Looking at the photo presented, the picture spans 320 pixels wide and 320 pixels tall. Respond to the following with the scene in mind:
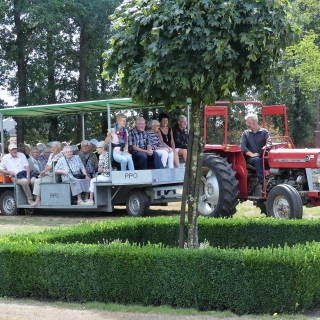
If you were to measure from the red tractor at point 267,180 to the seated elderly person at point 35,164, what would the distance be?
511cm

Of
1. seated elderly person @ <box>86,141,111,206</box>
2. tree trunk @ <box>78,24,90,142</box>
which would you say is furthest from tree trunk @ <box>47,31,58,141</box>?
seated elderly person @ <box>86,141,111,206</box>

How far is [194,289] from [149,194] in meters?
8.34

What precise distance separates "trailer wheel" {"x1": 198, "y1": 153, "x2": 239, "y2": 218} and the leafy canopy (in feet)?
18.0

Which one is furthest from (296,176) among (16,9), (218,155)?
(16,9)

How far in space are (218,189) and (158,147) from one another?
7.67 feet

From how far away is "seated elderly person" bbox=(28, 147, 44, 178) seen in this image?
55.9 ft

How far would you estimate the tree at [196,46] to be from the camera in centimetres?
701

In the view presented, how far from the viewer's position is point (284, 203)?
485 inches

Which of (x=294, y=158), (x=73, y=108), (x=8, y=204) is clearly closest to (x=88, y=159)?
(x=73, y=108)

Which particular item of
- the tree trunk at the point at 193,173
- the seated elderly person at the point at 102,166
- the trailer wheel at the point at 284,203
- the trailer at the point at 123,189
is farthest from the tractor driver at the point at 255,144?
the tree trunk at the point at 193,173

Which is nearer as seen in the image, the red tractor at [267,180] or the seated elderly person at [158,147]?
the red tractor at [267,180]

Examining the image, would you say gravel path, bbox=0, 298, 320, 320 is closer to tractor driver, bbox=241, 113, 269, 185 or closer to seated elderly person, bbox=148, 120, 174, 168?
tractor driver, bbox=241, 113, 269, 185

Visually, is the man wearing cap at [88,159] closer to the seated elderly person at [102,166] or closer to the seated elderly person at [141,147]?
the seated elderly person at [102,166]

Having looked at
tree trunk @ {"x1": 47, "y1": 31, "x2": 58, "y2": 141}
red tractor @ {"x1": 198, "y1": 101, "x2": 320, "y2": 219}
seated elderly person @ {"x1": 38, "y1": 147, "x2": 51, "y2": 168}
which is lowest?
red tractor @ {"x1": 198, "y1": 101, "x2": 320, "y2": 219}
